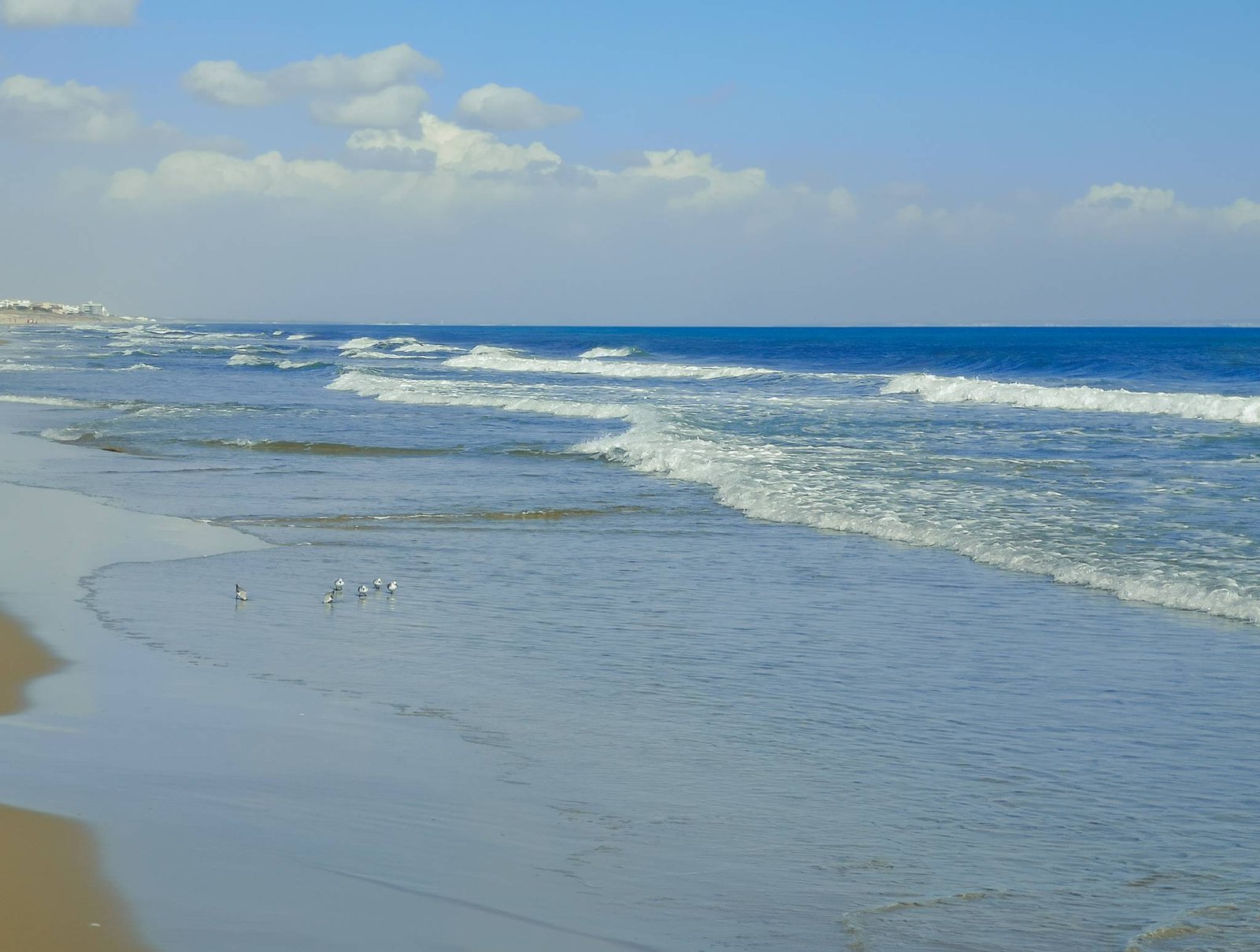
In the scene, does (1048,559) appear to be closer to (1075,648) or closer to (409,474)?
(1075,648)

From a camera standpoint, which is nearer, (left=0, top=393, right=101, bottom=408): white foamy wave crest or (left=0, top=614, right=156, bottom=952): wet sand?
(left=0, top=614, right=156, bottom=952): wet sand

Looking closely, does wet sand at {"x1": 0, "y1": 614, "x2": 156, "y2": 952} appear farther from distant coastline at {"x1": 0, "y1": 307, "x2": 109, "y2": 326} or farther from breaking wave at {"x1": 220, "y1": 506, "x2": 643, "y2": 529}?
distant coastline at {"x1": 0, "y1": 307, "x2": 109, "y2": 326}

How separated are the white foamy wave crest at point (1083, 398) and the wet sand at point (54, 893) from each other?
94.8 ft

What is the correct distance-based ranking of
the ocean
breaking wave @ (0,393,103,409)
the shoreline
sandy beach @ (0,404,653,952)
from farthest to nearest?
breaking wave @ (0,393,103,409) < the shoreline < the ocean < sandy beach @ (0,404,653,952)

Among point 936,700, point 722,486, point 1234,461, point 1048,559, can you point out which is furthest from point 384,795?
point 1234,461

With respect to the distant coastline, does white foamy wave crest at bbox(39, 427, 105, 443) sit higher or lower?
lower

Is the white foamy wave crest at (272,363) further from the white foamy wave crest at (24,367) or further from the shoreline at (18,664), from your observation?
the shoreline at (18,664)

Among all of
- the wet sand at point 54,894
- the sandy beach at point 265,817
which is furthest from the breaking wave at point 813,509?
the wet sand at point 54,894

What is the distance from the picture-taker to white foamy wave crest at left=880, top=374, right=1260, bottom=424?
3061 centimetres

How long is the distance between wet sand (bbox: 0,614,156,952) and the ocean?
826 mm

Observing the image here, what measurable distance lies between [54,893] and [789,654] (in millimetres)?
5089

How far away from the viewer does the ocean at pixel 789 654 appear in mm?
4898

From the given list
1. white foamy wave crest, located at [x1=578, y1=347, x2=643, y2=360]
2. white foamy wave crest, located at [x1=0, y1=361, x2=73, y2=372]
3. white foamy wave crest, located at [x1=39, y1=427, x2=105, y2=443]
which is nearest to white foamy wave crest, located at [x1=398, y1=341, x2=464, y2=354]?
white foamy wave crest, located at [x1=578, y1=347, x2=643, y2=360]

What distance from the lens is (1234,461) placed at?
20.0 meters
